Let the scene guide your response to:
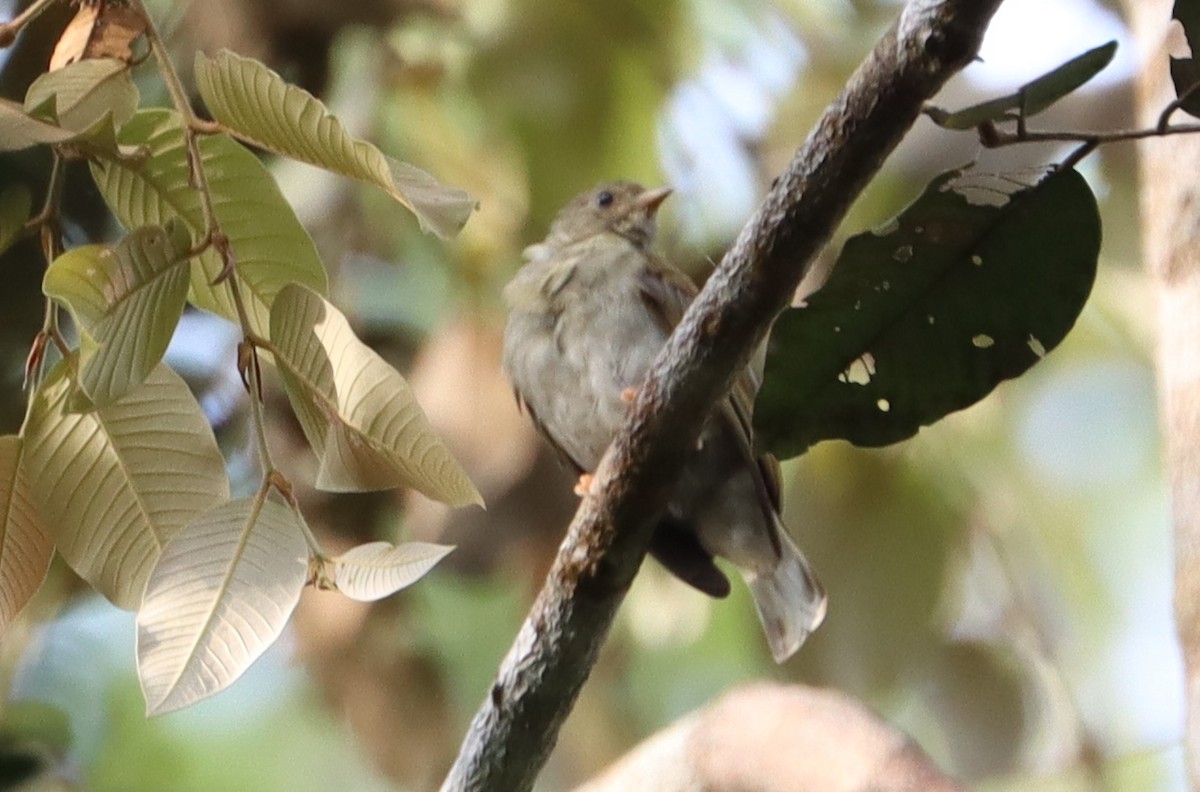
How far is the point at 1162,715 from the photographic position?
13.1 ft

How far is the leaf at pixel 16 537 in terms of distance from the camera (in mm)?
1141

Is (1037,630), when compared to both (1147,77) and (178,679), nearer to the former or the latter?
(1147,77)

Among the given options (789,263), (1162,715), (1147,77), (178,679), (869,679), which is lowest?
(1162,715)

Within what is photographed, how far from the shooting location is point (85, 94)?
106 centimetres

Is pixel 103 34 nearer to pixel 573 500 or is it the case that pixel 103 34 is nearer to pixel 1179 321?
pixel 1179 321

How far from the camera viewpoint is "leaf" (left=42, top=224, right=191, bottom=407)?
0.97 m

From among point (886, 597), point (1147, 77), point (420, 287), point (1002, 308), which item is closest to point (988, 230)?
point (1002, 308)

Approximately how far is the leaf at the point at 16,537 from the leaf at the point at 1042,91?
77cm

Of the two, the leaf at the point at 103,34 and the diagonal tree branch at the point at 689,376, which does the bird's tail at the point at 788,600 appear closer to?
the diagonal tree branch at the point at 689,376

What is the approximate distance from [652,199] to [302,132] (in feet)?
6.39

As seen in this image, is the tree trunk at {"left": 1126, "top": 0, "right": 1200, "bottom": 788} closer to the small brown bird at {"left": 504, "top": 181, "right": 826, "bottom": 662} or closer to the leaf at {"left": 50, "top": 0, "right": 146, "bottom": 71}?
the small brown bird at {"left": 504, "top": 181, "right": 826, "bottom": 662}

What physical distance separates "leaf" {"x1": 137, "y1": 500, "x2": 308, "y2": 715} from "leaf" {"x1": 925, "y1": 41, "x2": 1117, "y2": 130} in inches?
23.1

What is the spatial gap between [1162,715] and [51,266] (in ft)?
12.3

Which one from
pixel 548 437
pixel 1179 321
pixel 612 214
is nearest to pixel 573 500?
pixel 548 437
